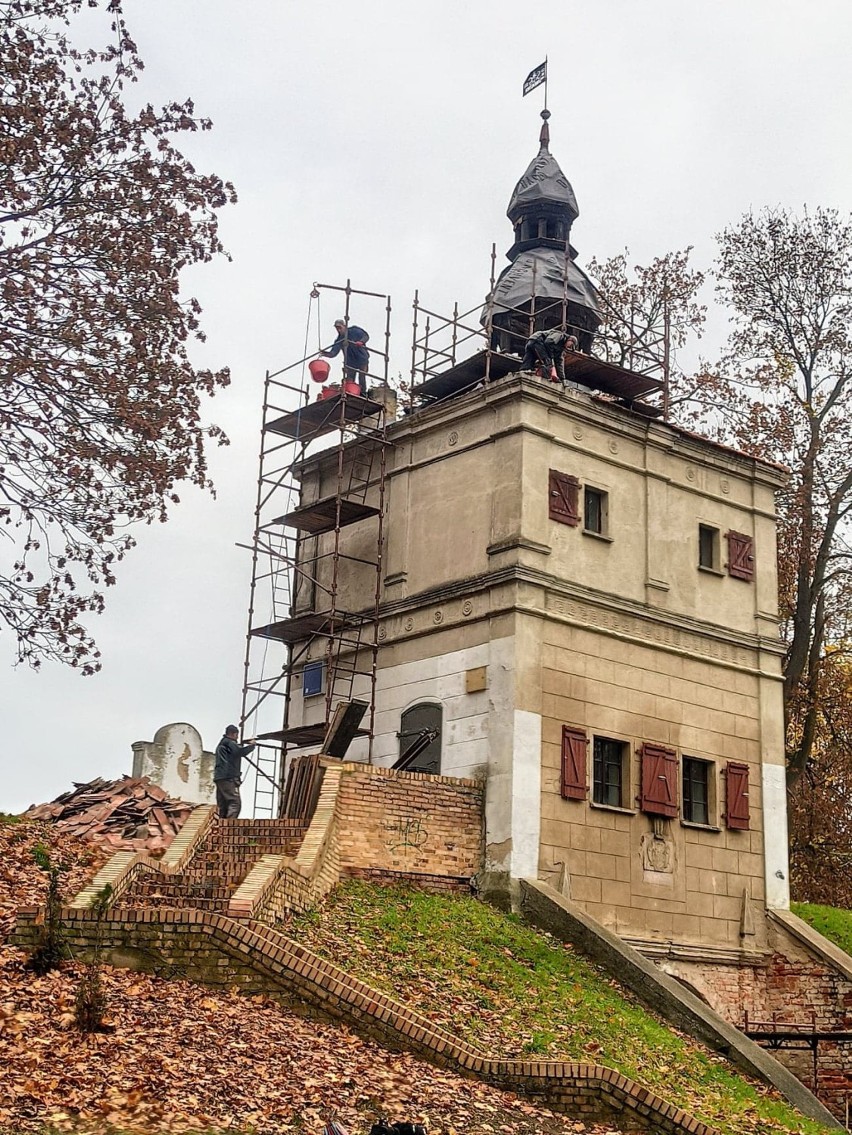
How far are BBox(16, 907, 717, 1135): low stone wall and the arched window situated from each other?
29.6 feet

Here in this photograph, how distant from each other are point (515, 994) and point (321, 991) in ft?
12.5

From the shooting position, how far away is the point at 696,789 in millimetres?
26641

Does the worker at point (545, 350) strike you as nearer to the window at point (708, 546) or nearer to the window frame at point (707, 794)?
the window at point (708, 546)

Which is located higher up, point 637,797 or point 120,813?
point 637,797

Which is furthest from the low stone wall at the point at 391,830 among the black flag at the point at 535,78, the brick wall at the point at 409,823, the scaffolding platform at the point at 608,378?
the black flag at the point at 535,78

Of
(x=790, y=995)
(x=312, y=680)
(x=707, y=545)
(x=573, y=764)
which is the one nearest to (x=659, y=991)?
(x=573, y=764)

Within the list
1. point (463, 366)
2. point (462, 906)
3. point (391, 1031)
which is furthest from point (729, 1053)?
point (463, 366)

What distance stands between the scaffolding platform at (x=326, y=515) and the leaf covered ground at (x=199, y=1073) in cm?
1249

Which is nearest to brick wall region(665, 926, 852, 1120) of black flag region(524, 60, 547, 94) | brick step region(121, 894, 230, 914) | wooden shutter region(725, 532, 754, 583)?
wooden shutter region(725, 532, 754, 583)

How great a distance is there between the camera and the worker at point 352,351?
97.0ft

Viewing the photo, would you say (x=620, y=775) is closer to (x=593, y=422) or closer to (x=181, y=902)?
(x=593, y=422)

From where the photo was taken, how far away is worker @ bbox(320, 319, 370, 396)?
29562mm

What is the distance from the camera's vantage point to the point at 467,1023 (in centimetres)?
1669

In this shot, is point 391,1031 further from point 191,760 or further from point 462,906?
point 191,760
